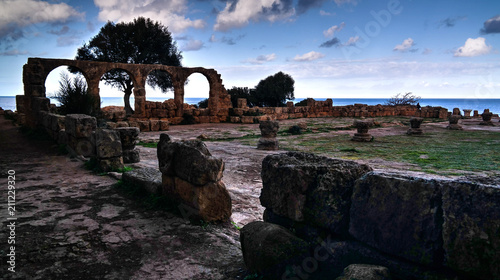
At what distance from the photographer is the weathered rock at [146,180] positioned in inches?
205

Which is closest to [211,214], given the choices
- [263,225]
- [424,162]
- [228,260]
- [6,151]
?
[228,260]

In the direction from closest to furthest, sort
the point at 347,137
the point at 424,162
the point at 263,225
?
1. the point at 263,225
2. the point at 424,162
3. the point at 347,137

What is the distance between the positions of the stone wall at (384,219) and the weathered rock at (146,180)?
261 centimetres

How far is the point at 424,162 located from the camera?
350 inches

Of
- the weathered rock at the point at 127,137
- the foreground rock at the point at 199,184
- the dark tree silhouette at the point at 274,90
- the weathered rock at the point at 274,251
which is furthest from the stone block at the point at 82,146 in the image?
the dark tree silhouette at the point at 274,90

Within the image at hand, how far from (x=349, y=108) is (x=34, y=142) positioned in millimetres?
24851

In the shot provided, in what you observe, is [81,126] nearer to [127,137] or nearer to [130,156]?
[127,137]

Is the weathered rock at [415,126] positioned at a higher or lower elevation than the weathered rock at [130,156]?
higher

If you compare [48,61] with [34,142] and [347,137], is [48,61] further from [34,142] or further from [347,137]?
[347,137]

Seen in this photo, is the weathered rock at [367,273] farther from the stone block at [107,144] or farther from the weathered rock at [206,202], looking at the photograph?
the stone block at [107,144]

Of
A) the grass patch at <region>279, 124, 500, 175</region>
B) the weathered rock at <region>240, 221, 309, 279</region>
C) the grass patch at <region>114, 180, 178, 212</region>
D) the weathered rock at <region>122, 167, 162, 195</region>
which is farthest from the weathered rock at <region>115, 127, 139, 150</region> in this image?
the weathered rock at <region>240, 221, 309, 279</region>

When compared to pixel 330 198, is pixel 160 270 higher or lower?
lower

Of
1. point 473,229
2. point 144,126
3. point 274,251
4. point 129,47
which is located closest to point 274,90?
point 129,47

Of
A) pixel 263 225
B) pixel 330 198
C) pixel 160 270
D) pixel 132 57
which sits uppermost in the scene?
pixel 132 57
